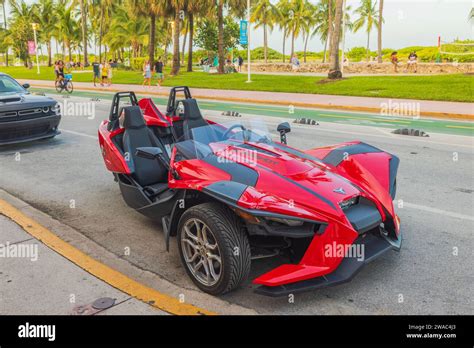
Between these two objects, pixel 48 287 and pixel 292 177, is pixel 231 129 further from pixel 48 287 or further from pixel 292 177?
pixel 48 287

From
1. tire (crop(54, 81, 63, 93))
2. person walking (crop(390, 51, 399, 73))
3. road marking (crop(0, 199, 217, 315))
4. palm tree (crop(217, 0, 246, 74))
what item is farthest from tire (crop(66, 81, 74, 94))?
person walking (crop(390, 51, 399, 73))

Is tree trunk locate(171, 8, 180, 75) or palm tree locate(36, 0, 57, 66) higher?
palm tree locate(36, 0, 57, 66)

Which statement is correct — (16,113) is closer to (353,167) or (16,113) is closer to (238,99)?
(353,167)

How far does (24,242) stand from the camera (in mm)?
4512

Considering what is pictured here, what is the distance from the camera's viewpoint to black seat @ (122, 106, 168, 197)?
518cm

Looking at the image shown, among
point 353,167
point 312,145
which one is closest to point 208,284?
point 353,167

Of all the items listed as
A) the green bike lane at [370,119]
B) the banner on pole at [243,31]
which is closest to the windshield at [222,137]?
the green bike lane at [370,119]

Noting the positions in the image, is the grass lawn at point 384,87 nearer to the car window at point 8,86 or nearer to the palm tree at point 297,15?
the car window at point 8,86

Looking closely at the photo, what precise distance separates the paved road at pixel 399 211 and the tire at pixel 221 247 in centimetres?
17

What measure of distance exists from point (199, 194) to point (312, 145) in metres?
6.07

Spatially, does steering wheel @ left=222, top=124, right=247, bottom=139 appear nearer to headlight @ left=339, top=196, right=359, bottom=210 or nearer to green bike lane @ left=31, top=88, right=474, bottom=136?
headlight @ left=339, top=196, right=359, bottom=210
